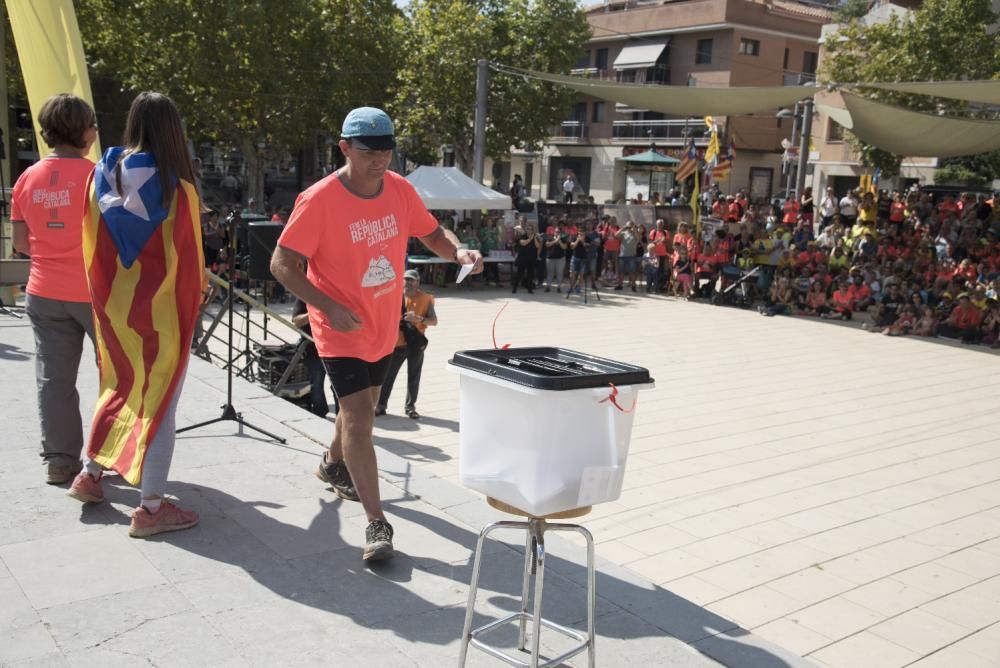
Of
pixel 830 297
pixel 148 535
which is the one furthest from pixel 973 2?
pixel 148 535

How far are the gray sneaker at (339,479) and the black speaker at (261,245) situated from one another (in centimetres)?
→ 213

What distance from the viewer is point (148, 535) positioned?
3605 mm

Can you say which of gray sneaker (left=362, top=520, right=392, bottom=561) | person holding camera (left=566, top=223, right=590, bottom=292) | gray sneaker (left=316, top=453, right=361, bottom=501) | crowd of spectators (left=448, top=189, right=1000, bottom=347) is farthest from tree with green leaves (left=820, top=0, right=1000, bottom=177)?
gray sneaker (left=362, top=520, right=392, bottom=561)

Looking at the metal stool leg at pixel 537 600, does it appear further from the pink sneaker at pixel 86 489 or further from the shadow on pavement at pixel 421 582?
the pink sneaker at pixel 86 489

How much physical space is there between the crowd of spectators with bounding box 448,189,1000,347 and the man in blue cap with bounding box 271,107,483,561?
12924 mm

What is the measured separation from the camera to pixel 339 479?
425 cm

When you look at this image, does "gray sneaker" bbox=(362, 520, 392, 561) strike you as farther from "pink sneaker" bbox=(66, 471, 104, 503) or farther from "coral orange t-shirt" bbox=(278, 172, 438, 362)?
"pink sneaker" bbox=(66, 471, 104, 503)

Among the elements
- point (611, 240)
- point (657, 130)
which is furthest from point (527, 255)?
point (657, 130)

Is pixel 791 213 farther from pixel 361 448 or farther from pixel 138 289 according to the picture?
pixel 138 289

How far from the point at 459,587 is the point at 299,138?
78.6ft

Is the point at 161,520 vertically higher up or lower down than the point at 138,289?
lower down

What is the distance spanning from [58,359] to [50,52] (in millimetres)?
4116

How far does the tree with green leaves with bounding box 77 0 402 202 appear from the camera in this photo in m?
22.4

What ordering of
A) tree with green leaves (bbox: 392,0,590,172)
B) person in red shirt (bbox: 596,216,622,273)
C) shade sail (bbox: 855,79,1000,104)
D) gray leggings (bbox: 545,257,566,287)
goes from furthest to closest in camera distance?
tree with green leaves (bbox: 392,0,590,172)
person in red shirt (bbox: 596,216,622,273)
gray leggings (bbox: 545,257,566,287)
shade sail (bbox: 855,79,1000,104)
